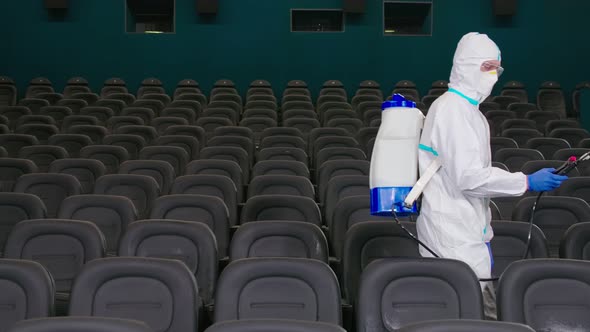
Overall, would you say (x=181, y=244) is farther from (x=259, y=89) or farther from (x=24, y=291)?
(x=259, y=89)

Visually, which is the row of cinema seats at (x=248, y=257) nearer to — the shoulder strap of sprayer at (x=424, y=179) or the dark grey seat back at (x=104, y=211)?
the dark grey seat back at (x=104, y=211)

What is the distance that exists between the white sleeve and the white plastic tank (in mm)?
114

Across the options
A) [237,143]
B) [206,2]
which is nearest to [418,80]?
[206,2]

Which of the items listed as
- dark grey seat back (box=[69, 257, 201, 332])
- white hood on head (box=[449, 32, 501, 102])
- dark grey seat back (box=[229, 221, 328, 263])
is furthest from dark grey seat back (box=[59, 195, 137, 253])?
white hood on head (box=[449, 32, 501, 102])

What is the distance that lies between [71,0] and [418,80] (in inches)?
225

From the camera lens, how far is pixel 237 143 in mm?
8031

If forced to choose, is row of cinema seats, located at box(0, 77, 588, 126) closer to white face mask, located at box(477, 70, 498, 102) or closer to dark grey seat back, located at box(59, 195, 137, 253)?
dark grey seat back, located at box(59, 195, 137, 253)

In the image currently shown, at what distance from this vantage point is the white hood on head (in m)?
3.69

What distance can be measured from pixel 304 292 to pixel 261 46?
418 inches

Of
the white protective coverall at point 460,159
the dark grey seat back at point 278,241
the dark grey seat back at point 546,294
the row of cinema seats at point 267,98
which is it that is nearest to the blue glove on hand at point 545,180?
the white protective coverall at point 460,159

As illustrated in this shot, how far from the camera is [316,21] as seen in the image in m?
14.0

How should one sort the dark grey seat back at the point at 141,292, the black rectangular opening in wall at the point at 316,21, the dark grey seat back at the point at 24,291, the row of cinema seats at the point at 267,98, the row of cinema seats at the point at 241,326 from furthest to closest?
the black rectangular opening in wall at the point at 316,21 < the row of cinema seats at the point at 267,98 < the dark grey seat back at the point at 141,292 < the dark grey seat back at the point at 24,291 < the row of cinema seats at the point at 241,326

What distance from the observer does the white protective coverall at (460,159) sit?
11.8ft

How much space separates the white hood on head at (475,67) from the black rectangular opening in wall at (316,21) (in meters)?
10.3
